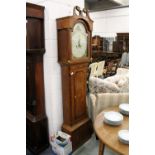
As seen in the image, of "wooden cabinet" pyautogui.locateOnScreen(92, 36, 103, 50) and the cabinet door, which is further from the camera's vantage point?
"wooden cabinet" pyautogui.locateOnScreen(92, 36, 103, 50)

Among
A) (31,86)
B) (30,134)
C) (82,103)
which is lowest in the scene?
(30,134)

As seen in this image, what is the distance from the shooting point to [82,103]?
2564 mm

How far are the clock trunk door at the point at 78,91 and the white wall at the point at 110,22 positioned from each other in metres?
4.49

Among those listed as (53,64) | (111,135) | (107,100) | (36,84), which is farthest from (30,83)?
(111,135)

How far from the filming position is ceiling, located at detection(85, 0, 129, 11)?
6.31 metres

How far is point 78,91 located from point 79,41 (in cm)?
60

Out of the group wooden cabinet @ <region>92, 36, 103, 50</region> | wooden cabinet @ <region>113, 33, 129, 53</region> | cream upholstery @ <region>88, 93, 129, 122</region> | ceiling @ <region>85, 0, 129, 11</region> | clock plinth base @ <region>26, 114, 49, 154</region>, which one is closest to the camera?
clock plinth base @ <region>26, 114, 49, 154</region>

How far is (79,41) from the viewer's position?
2.38 m

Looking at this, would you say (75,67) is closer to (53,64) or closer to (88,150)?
(53,64)

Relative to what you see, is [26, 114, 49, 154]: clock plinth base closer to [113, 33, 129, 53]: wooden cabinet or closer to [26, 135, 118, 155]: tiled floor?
[26, 135, 118, 155]: tiled floor

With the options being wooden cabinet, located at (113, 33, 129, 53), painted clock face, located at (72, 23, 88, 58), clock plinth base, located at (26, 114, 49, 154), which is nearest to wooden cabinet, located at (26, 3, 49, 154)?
clock plinth base, located at (26, 114, 49, 154)
